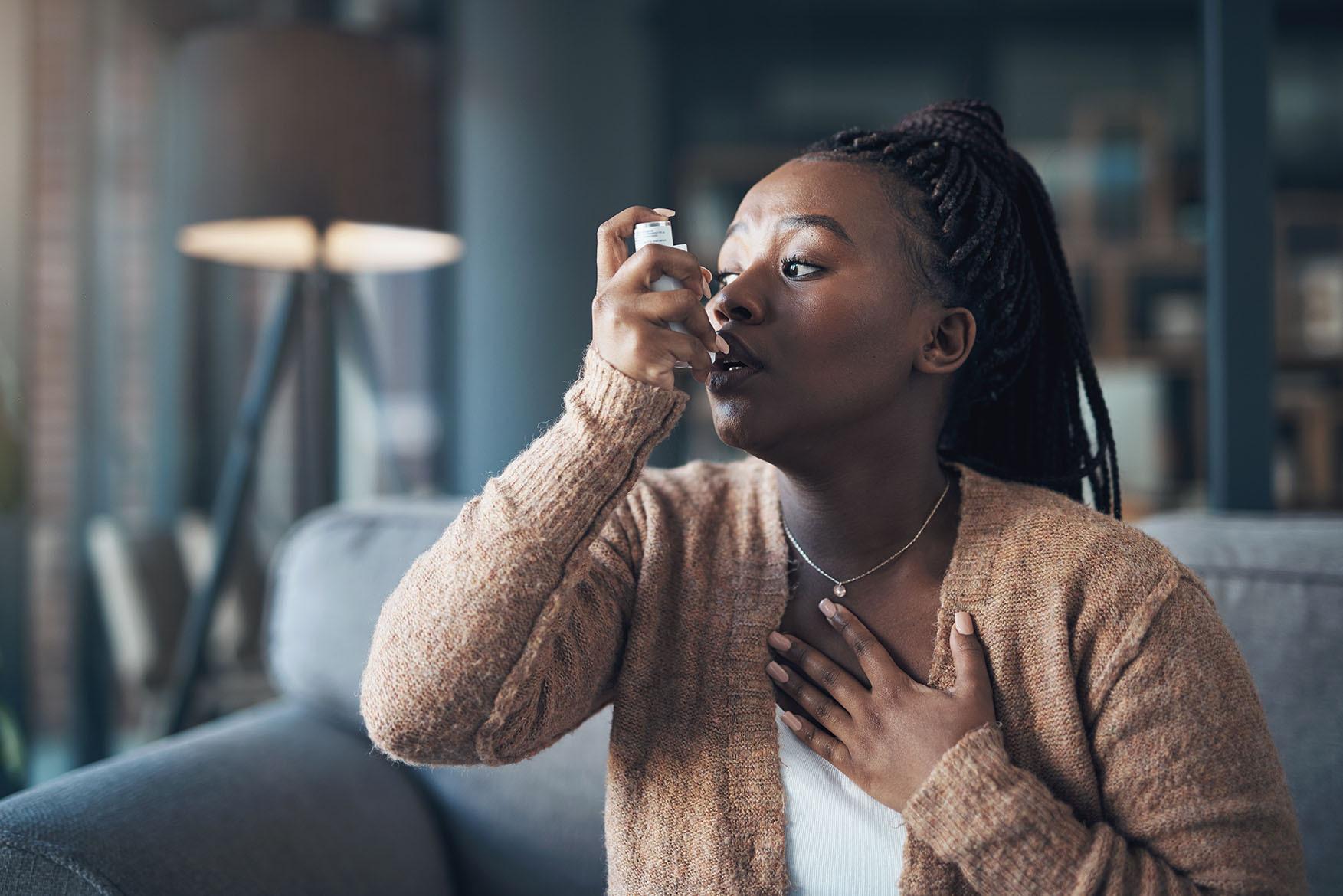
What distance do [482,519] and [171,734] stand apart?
59.0 inches

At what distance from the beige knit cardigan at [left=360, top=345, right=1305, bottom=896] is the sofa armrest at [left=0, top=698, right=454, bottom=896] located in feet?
1.11

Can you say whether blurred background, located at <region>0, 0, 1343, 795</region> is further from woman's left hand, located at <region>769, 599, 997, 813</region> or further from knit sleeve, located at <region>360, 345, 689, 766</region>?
knit sleeve, located at <region>360, 345, 689, 766</region>

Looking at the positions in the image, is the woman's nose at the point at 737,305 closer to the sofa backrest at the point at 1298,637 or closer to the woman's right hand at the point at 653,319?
the woman's right hand at the point at 653,319

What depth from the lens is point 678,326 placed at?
2.80 ft

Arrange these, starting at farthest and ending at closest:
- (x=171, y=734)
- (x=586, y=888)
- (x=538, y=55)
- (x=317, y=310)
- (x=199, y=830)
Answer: (x=538, y=55)
(x=317, y=310)
(x=171, y=734)
(x=586, y=888)
(x=199, y=830)

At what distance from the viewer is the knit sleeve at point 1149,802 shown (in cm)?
81

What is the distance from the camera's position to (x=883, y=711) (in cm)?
89

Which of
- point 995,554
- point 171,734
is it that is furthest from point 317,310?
point 995,554

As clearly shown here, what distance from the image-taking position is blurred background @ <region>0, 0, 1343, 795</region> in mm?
2004

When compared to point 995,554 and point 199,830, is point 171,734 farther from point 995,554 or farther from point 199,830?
point 995,554

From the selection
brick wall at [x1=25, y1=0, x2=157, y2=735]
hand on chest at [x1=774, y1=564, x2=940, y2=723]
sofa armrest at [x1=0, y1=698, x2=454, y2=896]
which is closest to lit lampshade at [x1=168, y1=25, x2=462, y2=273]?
brick wall at [x1=25, y1=0, x2=157, y2=735]

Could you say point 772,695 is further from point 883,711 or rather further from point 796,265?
point 796,265

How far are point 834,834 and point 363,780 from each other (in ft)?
2.39

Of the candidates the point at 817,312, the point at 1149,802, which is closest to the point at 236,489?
the point at 817,312
